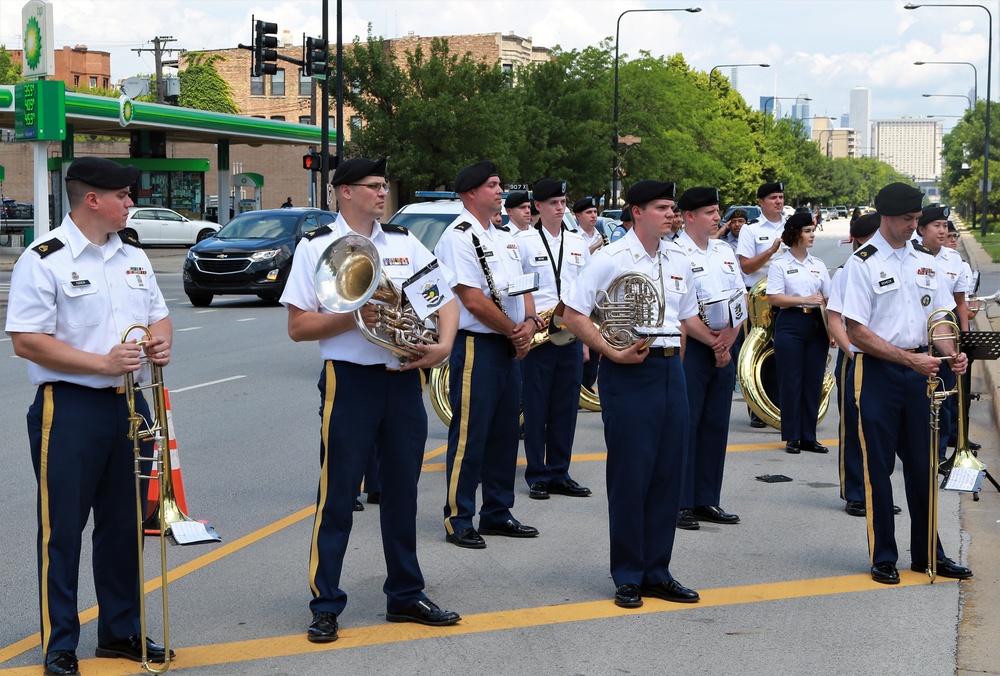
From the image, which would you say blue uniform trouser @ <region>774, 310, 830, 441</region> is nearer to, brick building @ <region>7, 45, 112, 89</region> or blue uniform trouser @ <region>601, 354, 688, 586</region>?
blue uniform trouser @ <region>601, 354, 688, 586</region>

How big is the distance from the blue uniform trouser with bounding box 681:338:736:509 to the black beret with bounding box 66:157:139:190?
12.3ft

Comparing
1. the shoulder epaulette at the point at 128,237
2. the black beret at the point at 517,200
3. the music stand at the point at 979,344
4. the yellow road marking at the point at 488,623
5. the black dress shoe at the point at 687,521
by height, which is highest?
the black beret at the point at 517,200

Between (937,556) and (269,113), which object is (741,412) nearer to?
(937,556)

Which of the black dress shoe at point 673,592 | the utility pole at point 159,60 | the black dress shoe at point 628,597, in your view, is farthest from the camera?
the utility pole at point 159,60

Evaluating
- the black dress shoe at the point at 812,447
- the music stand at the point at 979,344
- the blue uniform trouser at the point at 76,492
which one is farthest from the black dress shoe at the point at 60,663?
the black dress shoe at the point at 812,447

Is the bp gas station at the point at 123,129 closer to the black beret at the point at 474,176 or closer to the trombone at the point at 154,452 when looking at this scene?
the black beret at the point at 474,176

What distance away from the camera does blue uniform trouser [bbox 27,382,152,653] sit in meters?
5.04

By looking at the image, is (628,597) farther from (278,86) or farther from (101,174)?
(278,86)

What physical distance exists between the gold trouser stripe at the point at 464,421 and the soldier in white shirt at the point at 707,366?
1.27 metres

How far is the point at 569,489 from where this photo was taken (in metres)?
8.83

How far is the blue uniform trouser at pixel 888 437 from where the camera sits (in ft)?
21.6

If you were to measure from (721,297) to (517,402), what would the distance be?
136 centimetres

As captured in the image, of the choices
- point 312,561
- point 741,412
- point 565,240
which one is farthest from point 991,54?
point 312,561

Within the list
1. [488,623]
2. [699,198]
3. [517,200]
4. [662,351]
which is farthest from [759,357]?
[488,623]
